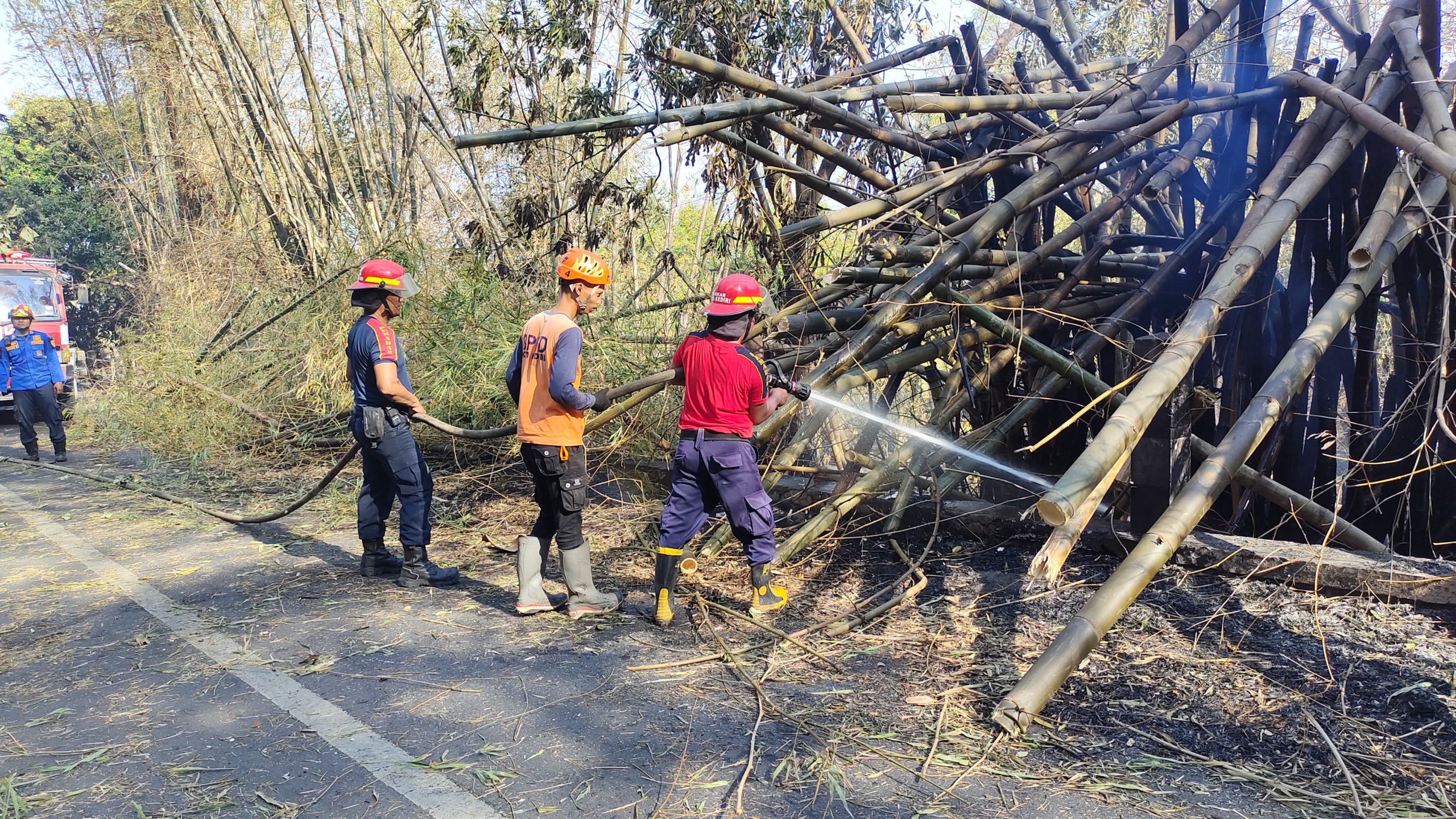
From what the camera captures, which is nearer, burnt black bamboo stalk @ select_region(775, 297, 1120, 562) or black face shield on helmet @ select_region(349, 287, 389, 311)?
burnt black bamboo stalk @ select_region(775, 297, 1120, 562)

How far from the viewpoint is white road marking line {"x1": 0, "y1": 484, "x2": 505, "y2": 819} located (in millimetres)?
3127

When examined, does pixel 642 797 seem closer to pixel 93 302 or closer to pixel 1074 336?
pixel 1074 336

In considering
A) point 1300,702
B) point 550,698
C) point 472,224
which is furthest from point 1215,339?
point 472,224

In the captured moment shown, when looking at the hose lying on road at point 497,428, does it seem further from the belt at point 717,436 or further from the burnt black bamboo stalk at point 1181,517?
the burnt black bamboo stalk at point 1181,517

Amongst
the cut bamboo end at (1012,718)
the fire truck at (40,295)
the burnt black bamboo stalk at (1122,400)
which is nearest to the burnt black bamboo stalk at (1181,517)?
the cut bamboo end at (1012,718)

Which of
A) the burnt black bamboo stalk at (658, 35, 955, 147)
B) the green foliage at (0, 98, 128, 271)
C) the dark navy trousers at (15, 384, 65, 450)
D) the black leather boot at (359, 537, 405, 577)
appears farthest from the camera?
the green foliage at (0, 98, 128, 271)

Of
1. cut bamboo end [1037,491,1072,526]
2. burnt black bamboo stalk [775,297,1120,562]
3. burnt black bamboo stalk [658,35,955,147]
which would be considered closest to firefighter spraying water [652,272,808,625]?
burnt black bamboo stalk [775,297,1120,562]

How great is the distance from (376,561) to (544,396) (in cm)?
185

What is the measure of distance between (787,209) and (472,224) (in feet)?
9.04

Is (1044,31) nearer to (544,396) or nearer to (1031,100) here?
(1031,100)

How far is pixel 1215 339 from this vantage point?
562 cm

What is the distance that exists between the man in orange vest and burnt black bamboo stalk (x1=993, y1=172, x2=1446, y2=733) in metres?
2.41

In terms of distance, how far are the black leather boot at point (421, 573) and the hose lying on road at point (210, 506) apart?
0.80 meters

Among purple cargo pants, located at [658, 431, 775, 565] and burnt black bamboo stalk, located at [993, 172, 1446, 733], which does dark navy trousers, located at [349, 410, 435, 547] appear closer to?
purple cargo pants, located at [658, 431, 775, 565]
